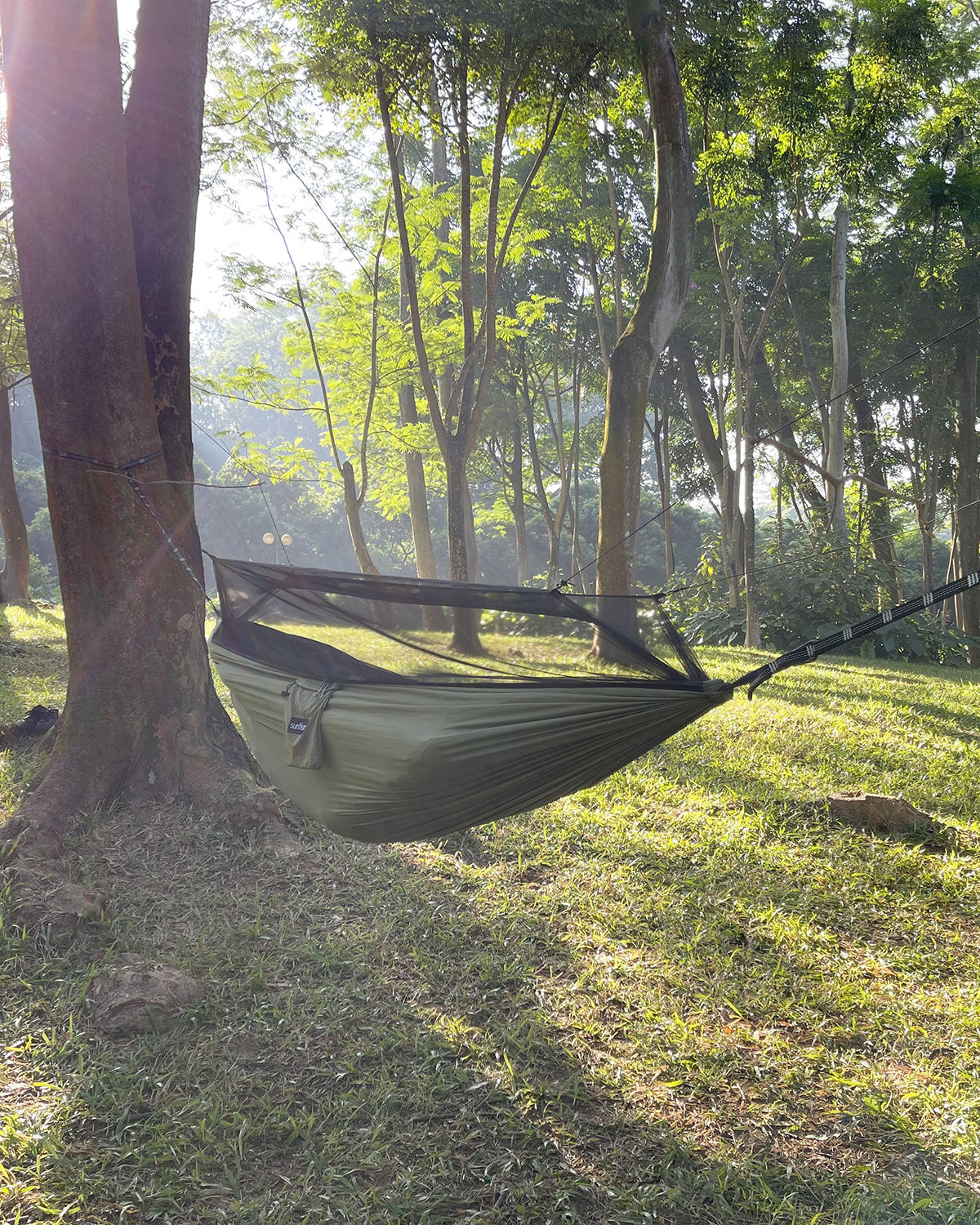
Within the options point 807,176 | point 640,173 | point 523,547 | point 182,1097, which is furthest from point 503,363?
point 182,1097

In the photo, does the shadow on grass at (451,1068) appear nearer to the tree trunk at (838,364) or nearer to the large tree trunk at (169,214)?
the large tree trunk at (169,214)

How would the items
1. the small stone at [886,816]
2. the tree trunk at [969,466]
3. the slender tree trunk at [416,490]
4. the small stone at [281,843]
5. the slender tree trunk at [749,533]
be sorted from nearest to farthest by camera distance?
the small stone at [281,843] → the small stone at [886,816] → the slender tree trunk at [749,533] → the tree trunk at [969,466] → the slender tree trunk at [416,490]

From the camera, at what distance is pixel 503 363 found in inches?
484

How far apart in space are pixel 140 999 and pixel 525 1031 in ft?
2.88

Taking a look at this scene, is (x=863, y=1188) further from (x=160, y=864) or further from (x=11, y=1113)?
(x=160, y=864)

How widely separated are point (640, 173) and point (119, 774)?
28.6 ft

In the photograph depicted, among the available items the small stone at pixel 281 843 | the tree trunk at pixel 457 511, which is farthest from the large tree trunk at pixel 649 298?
the small stone at pixel 281 843

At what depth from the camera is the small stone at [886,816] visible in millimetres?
2871

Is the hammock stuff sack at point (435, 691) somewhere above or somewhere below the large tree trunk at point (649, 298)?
below

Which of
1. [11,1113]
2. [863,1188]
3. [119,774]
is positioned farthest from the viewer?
[119,774]

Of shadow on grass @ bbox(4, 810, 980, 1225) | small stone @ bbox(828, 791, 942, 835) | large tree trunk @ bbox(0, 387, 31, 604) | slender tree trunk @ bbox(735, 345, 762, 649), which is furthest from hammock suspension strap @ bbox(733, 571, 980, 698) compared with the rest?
large tree trunk @ bbox(0, 387, 31, 604)

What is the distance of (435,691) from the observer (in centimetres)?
209

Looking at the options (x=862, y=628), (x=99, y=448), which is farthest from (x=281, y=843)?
(x=862, y=628)

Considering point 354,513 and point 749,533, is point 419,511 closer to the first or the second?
point 354,513
